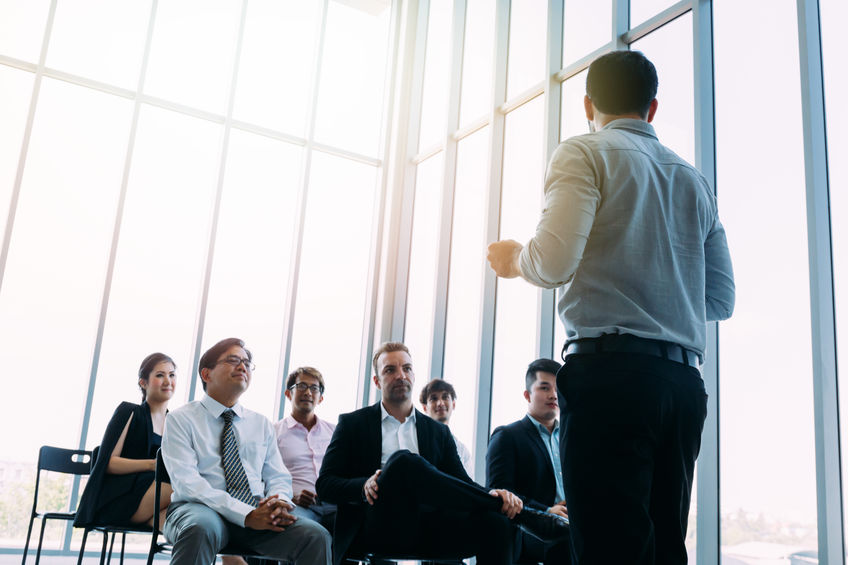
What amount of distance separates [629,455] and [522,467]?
6.50ft

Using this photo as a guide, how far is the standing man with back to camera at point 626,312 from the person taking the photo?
1.25 m

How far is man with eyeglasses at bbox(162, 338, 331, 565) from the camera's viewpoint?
2.69 metres

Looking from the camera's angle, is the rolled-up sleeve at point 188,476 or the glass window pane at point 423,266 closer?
the rolled-up sleeve at point 188,476

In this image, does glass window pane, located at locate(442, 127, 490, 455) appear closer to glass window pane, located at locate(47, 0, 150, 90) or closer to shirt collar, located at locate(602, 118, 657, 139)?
glass window pane, located at locate(47, 0, 150, 90)

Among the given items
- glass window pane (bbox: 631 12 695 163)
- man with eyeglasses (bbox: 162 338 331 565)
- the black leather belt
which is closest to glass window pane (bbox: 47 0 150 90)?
man with eyeglasses (bbox: 162 338 331 565)

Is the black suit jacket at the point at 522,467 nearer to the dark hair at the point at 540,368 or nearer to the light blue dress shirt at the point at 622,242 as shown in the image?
the dark hair at the point at 540,368

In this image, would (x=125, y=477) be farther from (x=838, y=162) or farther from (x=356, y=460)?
(x=838, y=162)

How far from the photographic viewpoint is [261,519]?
8.90ft

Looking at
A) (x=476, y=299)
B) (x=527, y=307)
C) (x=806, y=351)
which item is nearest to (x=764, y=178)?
(x=806, y=351)

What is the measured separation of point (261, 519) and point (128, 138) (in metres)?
4.41

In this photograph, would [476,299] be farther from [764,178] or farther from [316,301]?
[764,178]

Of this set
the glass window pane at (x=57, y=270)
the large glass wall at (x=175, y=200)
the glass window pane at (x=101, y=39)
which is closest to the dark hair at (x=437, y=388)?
the large glass wall at (x=175, y=200)

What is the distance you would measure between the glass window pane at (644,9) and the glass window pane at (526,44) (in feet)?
2.76

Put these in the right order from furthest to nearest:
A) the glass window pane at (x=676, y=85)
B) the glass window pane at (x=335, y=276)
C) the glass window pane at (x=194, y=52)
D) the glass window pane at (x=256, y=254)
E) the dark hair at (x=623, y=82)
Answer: the glass window pane at (x=335, y=276)
the glass window pane at (x=194, y=52)
the glass window pane at (x=256, y=254)
the glass window pane at (x=676, y=85)
the dark hair at (x=623, y=82)
